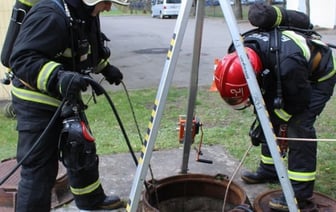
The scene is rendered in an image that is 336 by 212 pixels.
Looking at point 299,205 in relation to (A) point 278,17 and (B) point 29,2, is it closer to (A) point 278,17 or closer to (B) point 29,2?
(A) point 278,17

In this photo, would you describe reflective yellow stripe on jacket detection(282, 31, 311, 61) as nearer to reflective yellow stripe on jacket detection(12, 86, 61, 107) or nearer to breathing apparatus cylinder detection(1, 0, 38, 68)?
reflective yellow stripe on jacket detection(12, 86, 61, 107)

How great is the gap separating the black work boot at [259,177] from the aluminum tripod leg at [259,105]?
4.92ft

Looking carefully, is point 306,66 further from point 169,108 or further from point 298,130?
point 169,108

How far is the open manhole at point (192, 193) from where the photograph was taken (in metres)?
3.40

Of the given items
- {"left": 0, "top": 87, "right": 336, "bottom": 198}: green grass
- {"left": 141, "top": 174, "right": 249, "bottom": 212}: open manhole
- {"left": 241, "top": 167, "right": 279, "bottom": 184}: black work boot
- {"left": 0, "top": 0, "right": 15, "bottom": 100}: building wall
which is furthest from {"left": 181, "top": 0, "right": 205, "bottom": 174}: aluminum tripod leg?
{"left": 0, "top": 0, "right": 15, "bottom": 100}: building wall

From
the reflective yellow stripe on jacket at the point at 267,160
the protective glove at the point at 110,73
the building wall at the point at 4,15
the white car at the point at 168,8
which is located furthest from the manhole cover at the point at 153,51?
the white car at the point at 168,8

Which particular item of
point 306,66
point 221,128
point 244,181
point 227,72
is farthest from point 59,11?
point 221,128

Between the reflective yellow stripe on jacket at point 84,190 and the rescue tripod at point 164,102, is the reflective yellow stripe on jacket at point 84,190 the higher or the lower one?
the lower one

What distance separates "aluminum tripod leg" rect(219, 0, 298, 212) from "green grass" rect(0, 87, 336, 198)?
1.45 metres

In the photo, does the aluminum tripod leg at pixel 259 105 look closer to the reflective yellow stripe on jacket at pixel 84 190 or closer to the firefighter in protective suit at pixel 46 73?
the firefighter in protective suit at pixel 46 73

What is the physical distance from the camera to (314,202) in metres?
3.52

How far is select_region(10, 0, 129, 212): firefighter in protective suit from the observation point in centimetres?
274

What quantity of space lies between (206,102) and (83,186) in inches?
148

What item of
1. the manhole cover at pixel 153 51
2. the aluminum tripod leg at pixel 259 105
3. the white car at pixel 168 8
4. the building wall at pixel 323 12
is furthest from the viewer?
the white car at pixel 168 8
